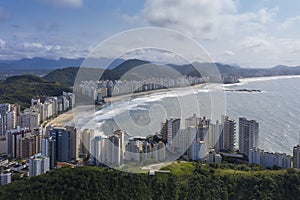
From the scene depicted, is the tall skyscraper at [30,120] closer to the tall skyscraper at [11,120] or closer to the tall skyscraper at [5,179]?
the tall skyscraper at [11,120]

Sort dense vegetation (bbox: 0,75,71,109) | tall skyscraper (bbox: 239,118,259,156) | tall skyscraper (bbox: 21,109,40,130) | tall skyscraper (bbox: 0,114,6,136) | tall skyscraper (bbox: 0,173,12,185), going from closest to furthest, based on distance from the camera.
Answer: tall skyscraper (bbox: 0,173,12,185) → tall skyscraper (bbox: 239,118,259,156) → tall skyscraper (bbox: 0,114,6,136) → tall skyscraper (bbox: 21,109,40,130) → dense vegetation (bbox: 0,75,71,109)

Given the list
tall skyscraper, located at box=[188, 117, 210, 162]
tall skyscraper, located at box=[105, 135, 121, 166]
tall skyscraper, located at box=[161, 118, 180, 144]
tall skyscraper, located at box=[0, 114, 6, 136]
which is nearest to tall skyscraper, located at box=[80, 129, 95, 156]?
tall skyscraper, located at box=[105, 135, 121, 166]

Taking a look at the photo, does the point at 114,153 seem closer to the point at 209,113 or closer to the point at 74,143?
the point at 74,143

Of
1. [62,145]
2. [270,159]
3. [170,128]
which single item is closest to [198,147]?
[170,128]

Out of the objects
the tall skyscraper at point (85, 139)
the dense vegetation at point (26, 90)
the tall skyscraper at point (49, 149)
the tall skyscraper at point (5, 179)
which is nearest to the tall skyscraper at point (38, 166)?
the tall skyscraper at point (5, 179)

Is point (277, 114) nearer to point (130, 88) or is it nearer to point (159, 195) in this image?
point (130, 88)

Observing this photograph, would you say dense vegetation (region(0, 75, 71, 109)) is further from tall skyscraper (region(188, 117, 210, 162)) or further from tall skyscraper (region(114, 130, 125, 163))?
tall skyscraper (region(188, 117, 210, 162))
